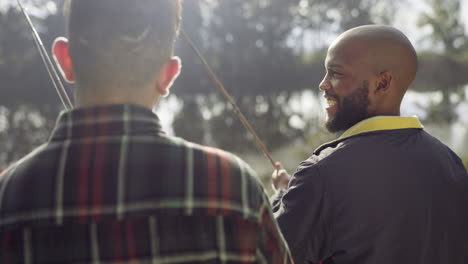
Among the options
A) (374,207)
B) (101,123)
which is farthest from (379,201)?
(101,123)

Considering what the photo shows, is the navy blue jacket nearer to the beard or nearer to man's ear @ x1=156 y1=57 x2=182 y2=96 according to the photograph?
the beard

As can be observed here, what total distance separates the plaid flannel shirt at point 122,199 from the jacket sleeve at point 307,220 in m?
0.53

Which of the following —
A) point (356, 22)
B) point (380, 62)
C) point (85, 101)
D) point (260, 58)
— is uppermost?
point (356, 22)

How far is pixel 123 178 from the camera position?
3.18 ft

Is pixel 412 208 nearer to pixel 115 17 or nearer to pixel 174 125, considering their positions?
pixel 115 17

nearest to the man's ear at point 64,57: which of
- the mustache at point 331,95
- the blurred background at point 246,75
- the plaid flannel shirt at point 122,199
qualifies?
the plaid flannel shirt at point 122,199

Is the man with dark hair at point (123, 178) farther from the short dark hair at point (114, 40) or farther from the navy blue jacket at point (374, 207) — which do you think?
the navy blue jacket at point (374, 207)

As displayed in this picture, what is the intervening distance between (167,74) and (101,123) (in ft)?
0.62

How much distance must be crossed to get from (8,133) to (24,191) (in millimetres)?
16612

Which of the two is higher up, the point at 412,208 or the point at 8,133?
the point at 8,133

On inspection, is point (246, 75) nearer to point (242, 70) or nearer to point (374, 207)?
point (242, 70)

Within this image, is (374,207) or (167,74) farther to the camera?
(374,207)

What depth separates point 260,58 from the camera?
17.6m

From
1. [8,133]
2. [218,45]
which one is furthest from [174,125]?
[8,133]
